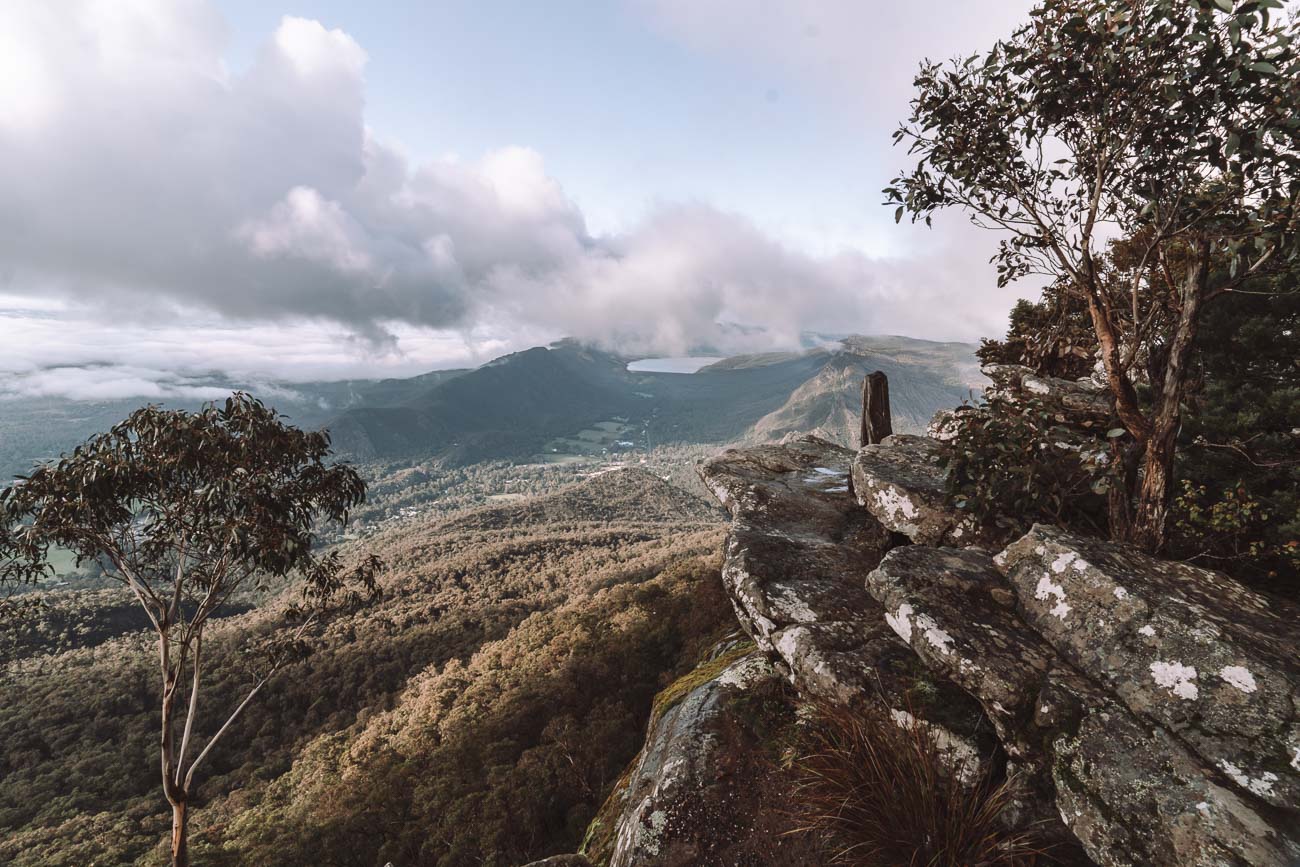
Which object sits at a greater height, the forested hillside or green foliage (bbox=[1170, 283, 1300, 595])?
green foliage (bbox=[1170, 283, 1300, 595])

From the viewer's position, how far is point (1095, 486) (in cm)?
531

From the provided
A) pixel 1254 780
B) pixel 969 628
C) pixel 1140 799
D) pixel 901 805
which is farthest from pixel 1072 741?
pixel 901 805

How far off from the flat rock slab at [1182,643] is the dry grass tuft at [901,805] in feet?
4.37

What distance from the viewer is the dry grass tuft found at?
384 centimetres

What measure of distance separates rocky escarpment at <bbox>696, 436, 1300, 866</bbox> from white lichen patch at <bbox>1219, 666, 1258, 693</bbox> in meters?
0.01

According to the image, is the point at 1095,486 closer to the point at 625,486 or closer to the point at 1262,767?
the point at 1262,767

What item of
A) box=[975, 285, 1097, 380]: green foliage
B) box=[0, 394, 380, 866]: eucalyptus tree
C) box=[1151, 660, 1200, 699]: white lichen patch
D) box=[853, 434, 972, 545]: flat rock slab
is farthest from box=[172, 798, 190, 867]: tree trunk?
box=[975, 285, 1097, 380]: green foliage

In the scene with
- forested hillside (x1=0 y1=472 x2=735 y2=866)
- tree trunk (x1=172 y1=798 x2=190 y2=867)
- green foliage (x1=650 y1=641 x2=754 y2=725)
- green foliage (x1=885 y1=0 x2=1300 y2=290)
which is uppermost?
green foliage (x1=885 y1=0 x2=1300 y2=290)

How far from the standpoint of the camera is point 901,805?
4.07m

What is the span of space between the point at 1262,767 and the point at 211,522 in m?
16.2

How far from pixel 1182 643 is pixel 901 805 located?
2647 millimetres

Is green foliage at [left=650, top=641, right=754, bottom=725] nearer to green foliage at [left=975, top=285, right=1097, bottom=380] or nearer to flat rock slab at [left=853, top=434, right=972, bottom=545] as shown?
flat rock slab at [left=853, top=434, right=972, bottom=545]

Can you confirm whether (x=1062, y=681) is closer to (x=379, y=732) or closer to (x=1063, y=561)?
(x=1063, y=561)

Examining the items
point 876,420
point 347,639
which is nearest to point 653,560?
point 347,639
